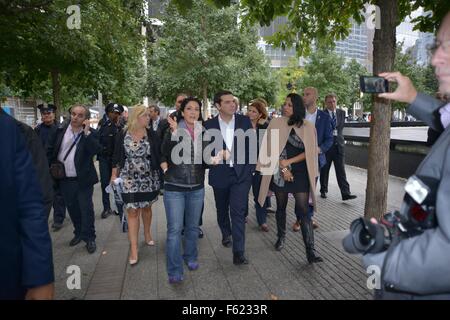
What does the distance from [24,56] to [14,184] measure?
9589 millimetres

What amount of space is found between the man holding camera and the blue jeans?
2.67 metres

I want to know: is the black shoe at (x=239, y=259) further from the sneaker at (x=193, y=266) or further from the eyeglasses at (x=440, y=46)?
the eyeglasses at (x=440, y=46)

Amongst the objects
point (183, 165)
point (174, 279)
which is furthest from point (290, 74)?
point (174, 279)

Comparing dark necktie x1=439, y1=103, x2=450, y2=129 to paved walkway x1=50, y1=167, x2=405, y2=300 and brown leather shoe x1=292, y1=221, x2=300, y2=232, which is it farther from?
brown leather shoe x1=292, y1=221, x2=300, y2=232

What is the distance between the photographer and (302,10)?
6352 mm

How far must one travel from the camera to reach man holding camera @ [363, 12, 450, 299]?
1271mm

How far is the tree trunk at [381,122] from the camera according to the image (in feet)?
13.4

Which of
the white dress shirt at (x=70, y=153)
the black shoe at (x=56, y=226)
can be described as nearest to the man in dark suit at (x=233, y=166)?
the white dress shirt at (x=70, y=153)

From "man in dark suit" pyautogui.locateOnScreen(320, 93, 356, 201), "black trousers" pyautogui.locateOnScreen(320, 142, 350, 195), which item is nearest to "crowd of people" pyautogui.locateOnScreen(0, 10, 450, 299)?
"man in dark suit" pyautogui.locateOnScreen(320, 93, 356, 201)

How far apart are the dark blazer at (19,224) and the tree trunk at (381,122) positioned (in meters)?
3.40

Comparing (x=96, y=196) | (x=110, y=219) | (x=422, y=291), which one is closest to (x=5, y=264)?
(x=422, y=291)

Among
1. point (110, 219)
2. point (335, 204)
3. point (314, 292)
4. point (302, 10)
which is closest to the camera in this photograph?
point (314, 292)

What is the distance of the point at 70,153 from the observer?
17.3 ft

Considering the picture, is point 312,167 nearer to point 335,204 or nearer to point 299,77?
point 335,204
